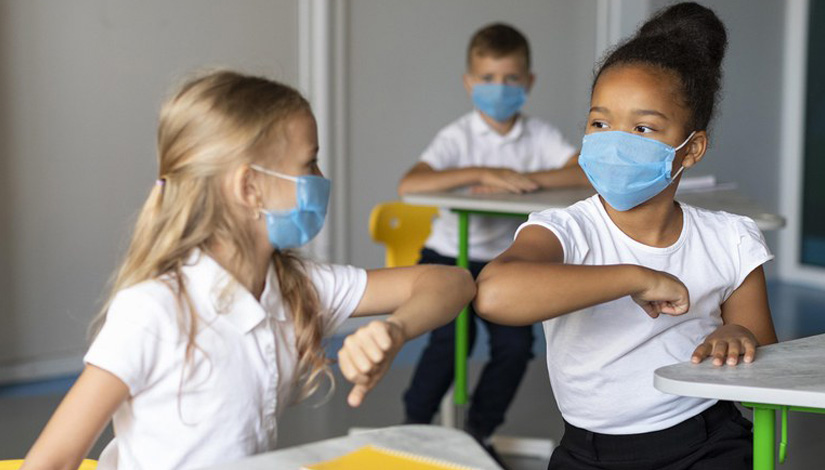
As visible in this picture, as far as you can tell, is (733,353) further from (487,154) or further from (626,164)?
(487,154)

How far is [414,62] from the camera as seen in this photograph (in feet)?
16.9

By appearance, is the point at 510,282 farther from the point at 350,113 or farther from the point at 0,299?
the point at 350,113

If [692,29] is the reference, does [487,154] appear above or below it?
below

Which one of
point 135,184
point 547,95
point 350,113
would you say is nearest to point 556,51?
point 547,95

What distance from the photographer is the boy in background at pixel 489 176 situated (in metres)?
3.29

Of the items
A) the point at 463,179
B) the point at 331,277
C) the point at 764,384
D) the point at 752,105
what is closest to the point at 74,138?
the point at 463,179

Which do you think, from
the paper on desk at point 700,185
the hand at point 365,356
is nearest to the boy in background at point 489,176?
the paper on desk at point 700,185

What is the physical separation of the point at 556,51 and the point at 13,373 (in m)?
3.20

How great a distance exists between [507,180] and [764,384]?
1.91m

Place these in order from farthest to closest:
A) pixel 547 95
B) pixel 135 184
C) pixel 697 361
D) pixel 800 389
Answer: pixel 547 95 < pixel 135 184 < pixel 697 361 < pixel 800 389

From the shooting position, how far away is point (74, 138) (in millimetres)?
4152

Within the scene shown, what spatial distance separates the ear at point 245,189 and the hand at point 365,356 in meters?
0.42

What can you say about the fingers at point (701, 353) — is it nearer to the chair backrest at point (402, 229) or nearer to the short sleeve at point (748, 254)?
the short sleeve at point (748, 254)

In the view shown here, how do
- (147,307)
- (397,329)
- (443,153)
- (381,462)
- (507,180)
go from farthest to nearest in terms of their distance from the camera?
(443,153) < (507,180) < (147,307) < (397,329) < (381,462)
